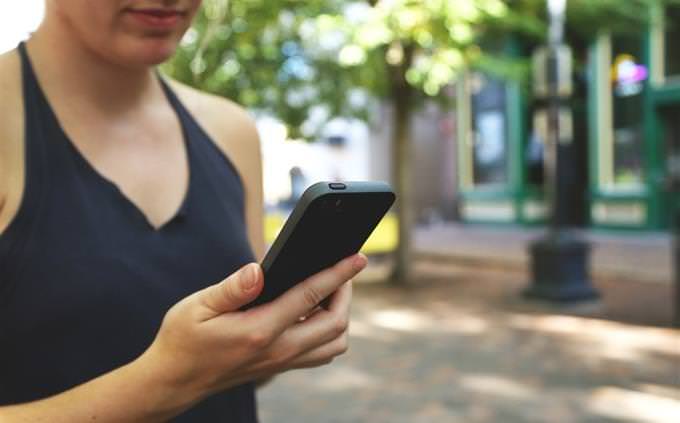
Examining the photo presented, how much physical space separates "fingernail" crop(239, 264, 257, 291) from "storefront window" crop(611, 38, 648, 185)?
13879 millimetres

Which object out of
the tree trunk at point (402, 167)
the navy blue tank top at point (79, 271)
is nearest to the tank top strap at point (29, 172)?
the navy blue tank top at point (79, 271)

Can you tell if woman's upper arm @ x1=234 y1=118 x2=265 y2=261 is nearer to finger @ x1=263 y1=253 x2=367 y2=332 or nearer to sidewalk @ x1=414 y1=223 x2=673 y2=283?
finger @ x1=263 y1=253 x2=367 y2=332

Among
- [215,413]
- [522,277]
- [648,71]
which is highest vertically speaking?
[648,71]

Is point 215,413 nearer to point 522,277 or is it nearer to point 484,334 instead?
point 484,334

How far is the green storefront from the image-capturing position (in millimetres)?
12930

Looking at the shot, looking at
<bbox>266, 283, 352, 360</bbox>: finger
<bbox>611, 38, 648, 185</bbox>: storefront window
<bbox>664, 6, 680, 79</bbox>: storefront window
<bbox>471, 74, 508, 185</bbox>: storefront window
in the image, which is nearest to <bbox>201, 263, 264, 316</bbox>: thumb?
<bbox>266, 283, 352, 360</bbox>: finger

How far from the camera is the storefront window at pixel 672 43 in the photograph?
12.3m

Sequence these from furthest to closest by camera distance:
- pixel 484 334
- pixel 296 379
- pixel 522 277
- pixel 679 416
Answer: pixel 522 277 < pixel 484 334 < pixel 296 379 < pixel 679 416

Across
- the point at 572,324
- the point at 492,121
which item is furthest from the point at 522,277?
the point at 492,121

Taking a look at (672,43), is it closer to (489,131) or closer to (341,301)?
(489,131)

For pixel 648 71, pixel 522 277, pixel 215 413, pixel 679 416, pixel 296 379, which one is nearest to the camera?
pixel 215 413

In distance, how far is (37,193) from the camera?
0.91 metres

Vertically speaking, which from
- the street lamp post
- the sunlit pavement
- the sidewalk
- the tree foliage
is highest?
the tree foliage

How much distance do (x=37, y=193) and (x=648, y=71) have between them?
13814 millimetres
